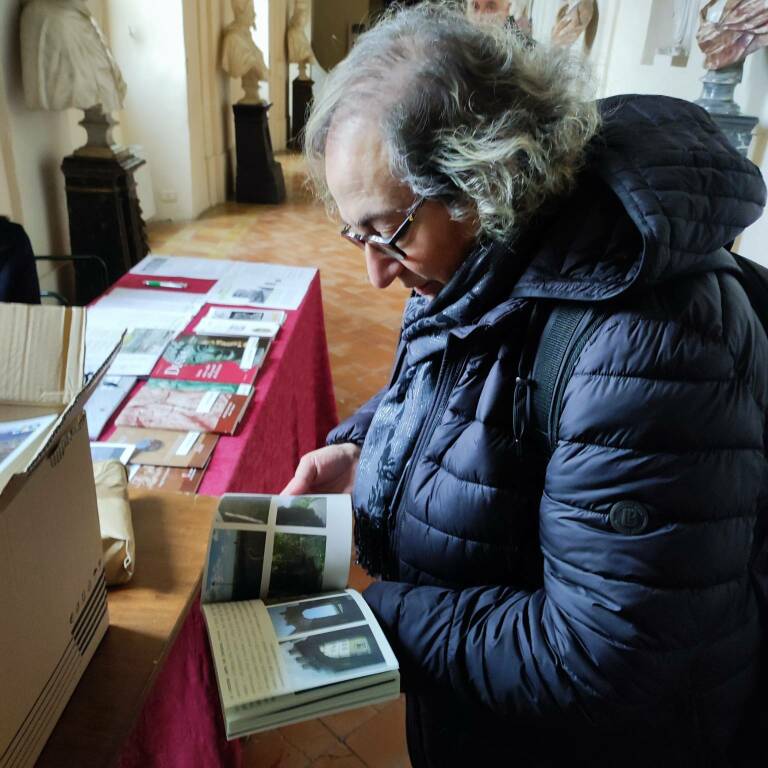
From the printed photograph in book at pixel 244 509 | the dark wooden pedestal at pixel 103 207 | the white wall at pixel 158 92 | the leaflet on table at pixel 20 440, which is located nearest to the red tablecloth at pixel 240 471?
the printed photograph in book at pixel 244 509

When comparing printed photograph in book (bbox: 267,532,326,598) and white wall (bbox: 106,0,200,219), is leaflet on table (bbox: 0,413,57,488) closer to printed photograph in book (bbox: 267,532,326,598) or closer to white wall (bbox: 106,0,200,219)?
printed photograph in book (bbox: 267,532,326,598)

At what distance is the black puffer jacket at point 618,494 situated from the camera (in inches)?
24.5

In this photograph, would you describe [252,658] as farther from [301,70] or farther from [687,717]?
[301,70]

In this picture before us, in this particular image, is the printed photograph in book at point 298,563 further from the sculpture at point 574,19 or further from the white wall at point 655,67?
the sculpture at point 574,19

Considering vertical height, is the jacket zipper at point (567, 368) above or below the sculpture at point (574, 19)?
below

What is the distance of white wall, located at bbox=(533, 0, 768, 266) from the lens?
285 cm

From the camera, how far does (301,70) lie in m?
8.83

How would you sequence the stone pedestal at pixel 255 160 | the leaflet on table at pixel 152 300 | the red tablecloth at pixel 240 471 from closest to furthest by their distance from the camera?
the red tablecloth at pixel 240 471 < the leaflet on table at pixel 152 300 < the stone pedestal at pixel 255 160

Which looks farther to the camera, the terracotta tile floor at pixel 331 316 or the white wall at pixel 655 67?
the white wall at pixel 655 67

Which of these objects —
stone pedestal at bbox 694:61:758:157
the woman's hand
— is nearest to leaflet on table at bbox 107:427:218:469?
the woman's hand

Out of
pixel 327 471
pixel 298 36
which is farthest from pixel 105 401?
pixel 298 36

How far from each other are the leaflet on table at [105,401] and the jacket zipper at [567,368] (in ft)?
3.11

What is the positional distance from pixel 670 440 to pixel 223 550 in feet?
1.63

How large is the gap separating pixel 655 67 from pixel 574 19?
38.8 inches
